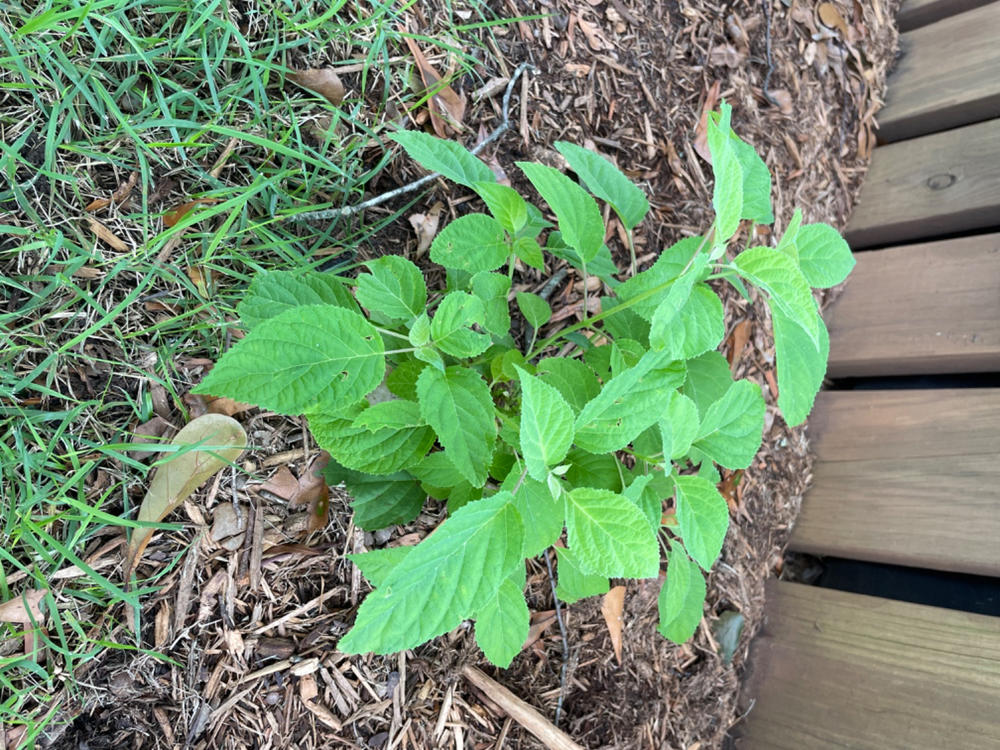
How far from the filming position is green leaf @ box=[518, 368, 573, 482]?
2.91ft

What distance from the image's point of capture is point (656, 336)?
38.9 inches

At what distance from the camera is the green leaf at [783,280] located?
0.96 meters

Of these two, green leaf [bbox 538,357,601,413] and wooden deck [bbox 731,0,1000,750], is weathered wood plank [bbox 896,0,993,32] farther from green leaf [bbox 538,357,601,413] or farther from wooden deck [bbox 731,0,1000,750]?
green leaf [bbox 538,357,601,413]

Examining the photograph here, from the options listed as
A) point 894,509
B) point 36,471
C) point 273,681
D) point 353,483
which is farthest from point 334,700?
point 894,509

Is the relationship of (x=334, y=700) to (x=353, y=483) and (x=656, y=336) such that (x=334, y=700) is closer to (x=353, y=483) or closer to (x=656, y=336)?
(x=353, y=483)

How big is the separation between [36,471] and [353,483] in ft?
1.71

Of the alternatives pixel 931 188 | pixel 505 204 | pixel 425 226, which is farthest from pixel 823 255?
pixel 931 188

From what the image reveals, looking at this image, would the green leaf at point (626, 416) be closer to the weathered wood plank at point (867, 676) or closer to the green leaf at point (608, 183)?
the green leaf at point (608, 183)

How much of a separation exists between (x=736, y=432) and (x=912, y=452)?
0.84 meters

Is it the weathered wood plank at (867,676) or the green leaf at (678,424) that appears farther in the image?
the weathered wood plank at (867,676)

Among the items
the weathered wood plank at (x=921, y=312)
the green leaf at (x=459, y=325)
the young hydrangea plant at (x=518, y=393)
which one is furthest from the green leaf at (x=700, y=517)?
the weathered wood plank at (x=921, y=312)

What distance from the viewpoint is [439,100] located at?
5.08 feet

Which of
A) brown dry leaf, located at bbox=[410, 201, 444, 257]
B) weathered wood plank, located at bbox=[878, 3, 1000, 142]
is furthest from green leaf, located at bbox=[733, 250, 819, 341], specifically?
weathered wood plank, located at bbox=[878, 3, 1000, 142]

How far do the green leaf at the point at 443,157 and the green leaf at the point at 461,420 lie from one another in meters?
0.38
